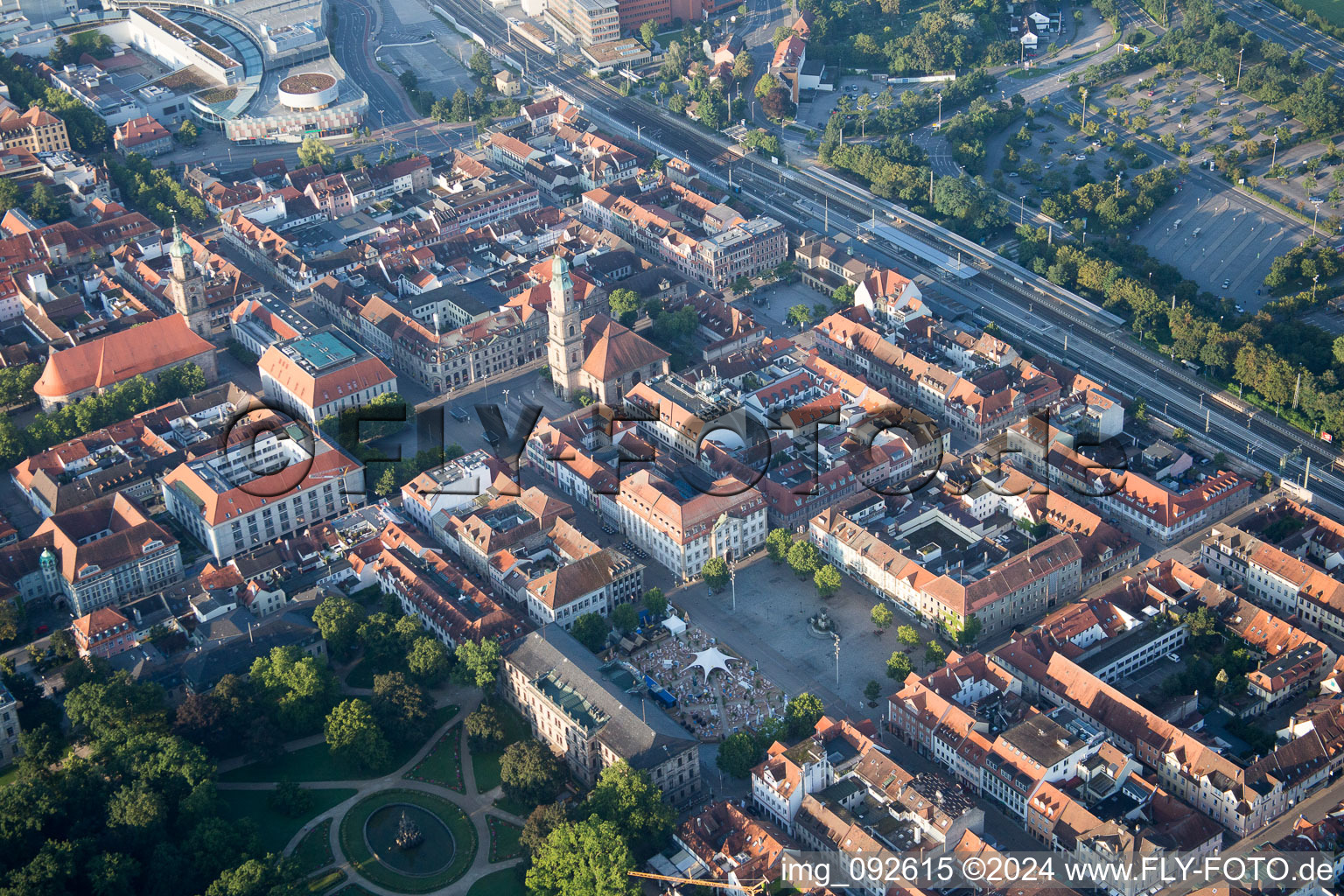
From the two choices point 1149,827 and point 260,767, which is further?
point 260,767

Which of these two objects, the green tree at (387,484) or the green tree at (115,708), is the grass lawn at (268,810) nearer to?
the green tree at (115,708)

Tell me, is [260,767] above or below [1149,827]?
below

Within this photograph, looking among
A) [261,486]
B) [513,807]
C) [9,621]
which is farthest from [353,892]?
[261,486]

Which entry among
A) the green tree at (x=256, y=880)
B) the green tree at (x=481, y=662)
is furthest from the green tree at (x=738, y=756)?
the green tree at (x=256, y=880)

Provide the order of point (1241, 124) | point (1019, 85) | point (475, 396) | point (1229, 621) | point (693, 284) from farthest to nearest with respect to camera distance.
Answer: point (1019, 85) < point (1241, 124) < point (693, 284) < point (475, 396) < point (1229, 621)

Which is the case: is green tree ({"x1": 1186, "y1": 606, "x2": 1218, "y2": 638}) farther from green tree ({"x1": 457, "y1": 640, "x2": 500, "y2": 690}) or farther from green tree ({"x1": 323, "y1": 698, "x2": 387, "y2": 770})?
green tree ({"x1": 323, "y1": 698, "x2": 387, "y2": 770})

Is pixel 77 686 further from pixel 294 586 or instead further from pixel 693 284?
pixel 693 284

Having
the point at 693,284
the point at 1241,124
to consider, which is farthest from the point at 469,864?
the point at 1241,124

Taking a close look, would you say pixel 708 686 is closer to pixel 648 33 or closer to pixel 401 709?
pixel 401 709
